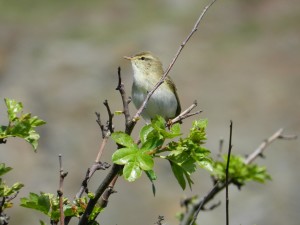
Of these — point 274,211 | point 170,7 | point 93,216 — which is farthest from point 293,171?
point 93,216

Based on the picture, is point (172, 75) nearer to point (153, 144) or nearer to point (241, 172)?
point (241, 172)

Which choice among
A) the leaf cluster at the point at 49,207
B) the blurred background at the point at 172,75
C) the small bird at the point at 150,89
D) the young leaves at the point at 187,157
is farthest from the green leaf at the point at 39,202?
the blurred background at the point at 172,75

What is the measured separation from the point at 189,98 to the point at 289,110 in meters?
1.64

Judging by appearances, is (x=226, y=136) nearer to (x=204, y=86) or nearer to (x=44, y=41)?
(x=204, y=86)

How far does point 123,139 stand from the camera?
82.1 inches

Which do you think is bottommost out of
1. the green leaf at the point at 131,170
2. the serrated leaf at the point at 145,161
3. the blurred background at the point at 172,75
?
the green leaf at the point at 131,170

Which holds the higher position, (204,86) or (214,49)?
(214,49)

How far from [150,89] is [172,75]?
22.3ft

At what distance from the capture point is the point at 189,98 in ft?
35.0

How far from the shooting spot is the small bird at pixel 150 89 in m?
4.48

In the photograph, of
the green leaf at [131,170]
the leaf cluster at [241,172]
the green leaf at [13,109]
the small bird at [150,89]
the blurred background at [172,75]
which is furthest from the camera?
the blurred background at [172,75]

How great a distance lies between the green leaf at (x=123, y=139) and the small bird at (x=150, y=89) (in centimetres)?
225

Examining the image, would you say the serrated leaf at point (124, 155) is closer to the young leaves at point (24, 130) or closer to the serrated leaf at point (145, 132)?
the serrated leaf at point (145, 132)

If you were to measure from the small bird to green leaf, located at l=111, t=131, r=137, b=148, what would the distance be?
2.25 m
